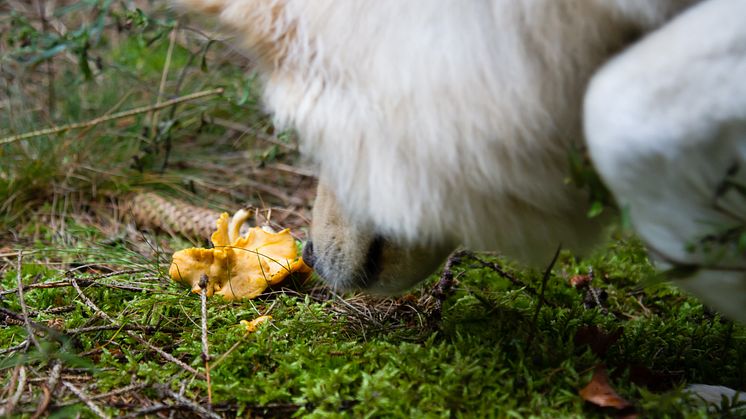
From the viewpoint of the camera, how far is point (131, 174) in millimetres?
3256

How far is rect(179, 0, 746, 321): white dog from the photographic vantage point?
4.05 feet

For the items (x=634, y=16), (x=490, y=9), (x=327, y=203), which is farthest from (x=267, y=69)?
(x=634, y=16)

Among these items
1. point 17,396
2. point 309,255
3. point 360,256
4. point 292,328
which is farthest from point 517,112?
point 17,396

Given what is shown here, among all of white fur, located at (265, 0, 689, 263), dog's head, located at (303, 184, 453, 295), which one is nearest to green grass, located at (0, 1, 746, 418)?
dog's head, located at (303, 184, 453, 295)

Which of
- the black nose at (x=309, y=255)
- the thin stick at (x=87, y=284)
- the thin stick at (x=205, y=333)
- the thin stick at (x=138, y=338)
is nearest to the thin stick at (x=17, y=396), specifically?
the thin stick at (x=138, y=338)

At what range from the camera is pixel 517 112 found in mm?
1396

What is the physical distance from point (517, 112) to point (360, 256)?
572mm

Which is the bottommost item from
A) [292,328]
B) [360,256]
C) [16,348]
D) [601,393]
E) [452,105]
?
[16,348]

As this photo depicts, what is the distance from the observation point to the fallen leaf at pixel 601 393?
1.53m

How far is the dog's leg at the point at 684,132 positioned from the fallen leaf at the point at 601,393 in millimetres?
335

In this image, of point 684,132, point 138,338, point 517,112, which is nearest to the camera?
point 684,132

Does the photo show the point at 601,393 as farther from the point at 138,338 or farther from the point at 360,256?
the point at 138,338

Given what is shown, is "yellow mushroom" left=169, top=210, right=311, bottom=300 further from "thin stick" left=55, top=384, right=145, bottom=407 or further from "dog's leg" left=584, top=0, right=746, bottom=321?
"dog's leg" left=584, top=0, right=746, bottom=321

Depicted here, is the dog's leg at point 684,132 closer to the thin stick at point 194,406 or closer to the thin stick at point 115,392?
the thin stick at point 194,406
